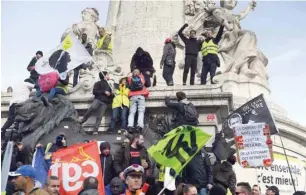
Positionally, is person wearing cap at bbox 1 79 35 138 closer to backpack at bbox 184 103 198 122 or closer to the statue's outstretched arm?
backpack at bbox 184 103 198 122

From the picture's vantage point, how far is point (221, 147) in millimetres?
10438

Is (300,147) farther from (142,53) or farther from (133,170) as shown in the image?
(133,170)

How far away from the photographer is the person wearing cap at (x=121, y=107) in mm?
11109

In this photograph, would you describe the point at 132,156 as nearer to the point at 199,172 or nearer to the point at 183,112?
the point at 199,172

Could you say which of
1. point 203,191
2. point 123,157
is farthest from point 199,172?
point 123,157

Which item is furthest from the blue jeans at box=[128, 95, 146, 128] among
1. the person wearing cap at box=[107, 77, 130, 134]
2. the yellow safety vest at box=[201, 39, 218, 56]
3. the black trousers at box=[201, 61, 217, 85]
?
the yellow safety vest at box=[201, 39, 218, 56]

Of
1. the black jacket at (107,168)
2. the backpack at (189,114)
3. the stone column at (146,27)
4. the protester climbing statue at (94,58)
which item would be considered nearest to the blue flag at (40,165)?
the black jacket at (107,168)

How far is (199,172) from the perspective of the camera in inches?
351

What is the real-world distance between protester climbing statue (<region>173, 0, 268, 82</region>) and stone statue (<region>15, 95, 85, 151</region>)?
220 inches

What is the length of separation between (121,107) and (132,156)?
8.45ft

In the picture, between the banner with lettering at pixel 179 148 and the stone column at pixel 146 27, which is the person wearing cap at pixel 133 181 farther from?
the stone column at pixel 146 27

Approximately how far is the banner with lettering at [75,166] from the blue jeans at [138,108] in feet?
7.99

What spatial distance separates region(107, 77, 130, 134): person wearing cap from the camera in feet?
36.4

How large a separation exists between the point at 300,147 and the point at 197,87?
4645 mm
